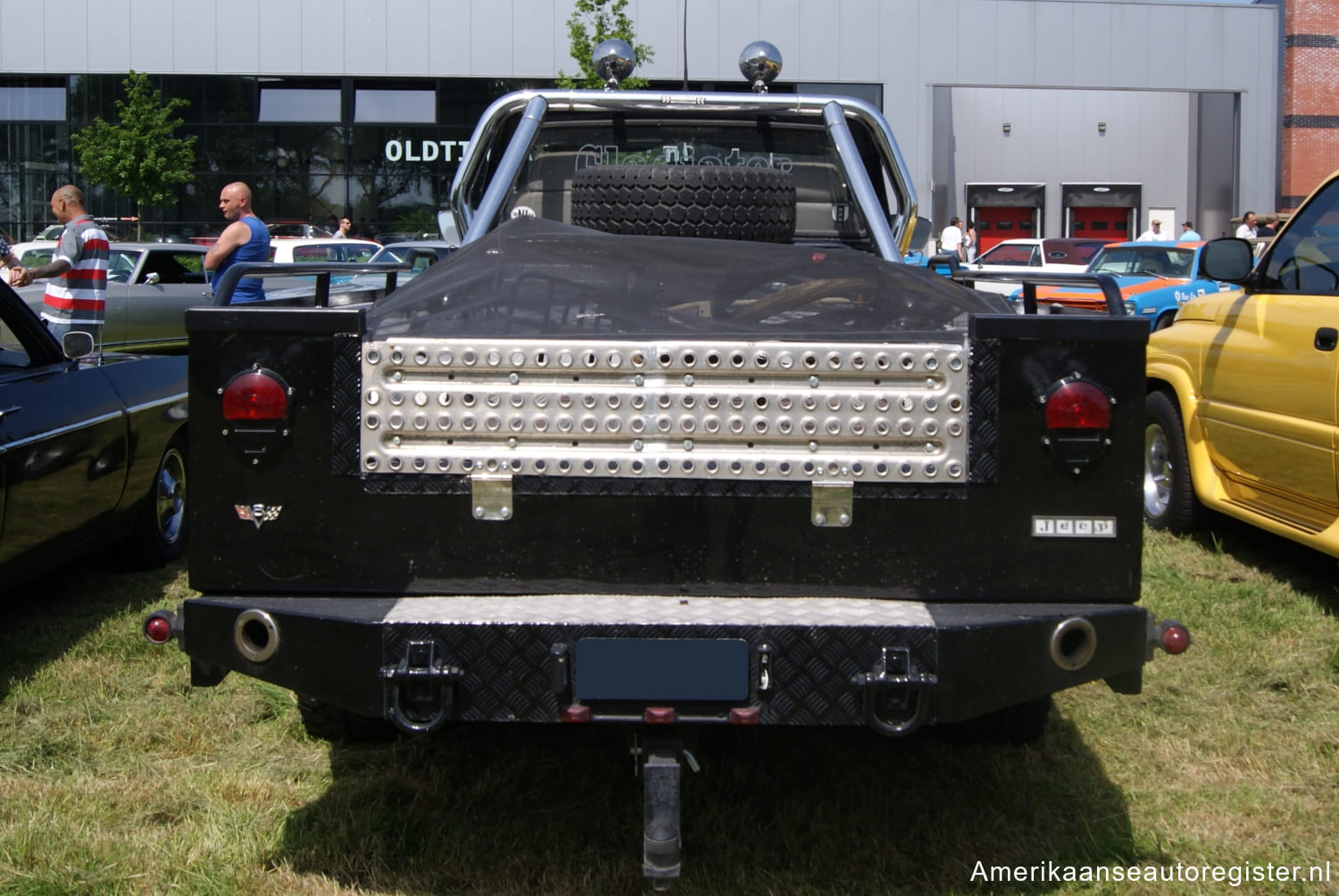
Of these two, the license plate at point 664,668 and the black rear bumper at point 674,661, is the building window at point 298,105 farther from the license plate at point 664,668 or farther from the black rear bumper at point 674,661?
the license plate at point 664,668

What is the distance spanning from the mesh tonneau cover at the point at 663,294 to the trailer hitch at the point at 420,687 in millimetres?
701

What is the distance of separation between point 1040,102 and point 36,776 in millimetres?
34545

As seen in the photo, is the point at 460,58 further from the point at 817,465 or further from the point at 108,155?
the point at 817,465

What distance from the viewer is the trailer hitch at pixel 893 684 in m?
2.65

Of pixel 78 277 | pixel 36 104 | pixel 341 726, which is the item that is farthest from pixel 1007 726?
pixel 36 104

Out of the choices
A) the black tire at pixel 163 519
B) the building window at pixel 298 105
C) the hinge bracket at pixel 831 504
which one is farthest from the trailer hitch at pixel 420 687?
the building window at pixel 298 105

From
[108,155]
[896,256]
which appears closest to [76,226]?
[896,256]

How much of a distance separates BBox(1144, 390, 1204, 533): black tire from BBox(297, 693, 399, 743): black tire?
3.94 metres

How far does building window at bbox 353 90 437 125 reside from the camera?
30.9 meters

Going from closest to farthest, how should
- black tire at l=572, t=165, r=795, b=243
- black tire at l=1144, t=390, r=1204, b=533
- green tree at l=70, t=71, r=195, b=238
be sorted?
1. black tire at l=572, t=165, r=795, b=243
2. black tire at l=1144, t=390, r=1204, b=533
3. green tree at l=70, t=71, r=195, b=238

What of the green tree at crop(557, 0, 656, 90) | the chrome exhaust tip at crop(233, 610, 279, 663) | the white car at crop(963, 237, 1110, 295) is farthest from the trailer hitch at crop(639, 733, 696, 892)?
the green tree at crop(557, 0, 656, 90)

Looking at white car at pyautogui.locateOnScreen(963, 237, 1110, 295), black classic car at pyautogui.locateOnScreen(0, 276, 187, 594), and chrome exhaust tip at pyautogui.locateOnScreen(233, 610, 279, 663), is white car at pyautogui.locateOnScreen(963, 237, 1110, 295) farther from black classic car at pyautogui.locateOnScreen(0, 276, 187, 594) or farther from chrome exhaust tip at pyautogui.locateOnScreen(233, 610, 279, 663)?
chrome exhaust tip at pyautogui.locateOnScreen(233, 610, 279, 663)

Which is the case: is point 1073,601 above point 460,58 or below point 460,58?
below

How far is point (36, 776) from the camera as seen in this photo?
12.0 feet
